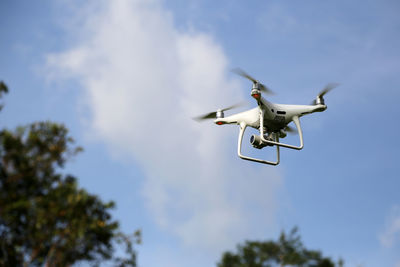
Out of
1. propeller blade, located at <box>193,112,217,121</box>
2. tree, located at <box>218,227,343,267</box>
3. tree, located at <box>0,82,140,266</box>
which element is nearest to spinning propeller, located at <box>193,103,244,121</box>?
propeller blade, located at <box>193,112,217,121</box>

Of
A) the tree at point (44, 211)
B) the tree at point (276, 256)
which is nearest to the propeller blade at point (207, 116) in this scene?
the tree at point (44, 211)

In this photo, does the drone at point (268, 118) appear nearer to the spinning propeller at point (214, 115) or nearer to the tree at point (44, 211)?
the spinning propeller at point (214, 115)

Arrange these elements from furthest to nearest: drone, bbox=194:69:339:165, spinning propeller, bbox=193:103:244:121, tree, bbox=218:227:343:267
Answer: tree, bbox=218:227:343:267 < spinning propeller, bbox=193:103:244:121 < drone, bbox=194:69:339:165

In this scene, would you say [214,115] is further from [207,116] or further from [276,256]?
[276,256]

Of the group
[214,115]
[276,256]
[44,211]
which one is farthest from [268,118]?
[276,256]

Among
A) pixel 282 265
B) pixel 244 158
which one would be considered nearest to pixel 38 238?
pixel 244 158

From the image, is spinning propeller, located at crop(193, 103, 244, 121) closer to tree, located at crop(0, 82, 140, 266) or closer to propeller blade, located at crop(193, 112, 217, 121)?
propeller blade, located at crop(193, 112, 217, 121)
